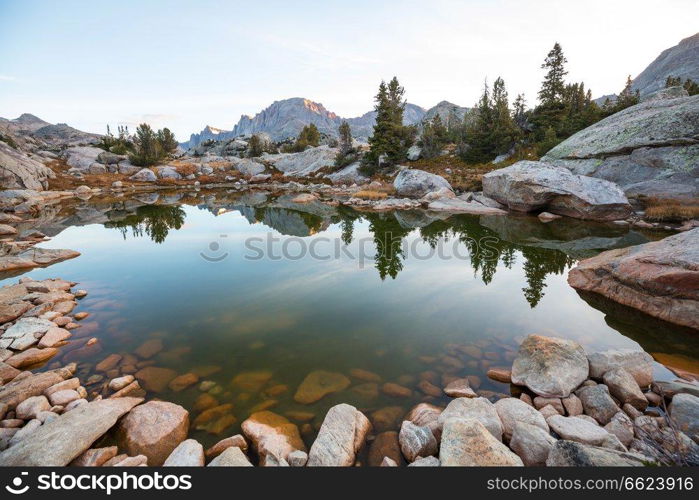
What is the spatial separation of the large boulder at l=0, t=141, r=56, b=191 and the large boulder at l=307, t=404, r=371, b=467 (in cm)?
5080

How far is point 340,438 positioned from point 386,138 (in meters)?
49.6

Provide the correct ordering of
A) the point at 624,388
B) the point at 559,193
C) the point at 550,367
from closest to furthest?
1. the point at 624,388
2. the point at 550,367
3. the point at 559,193

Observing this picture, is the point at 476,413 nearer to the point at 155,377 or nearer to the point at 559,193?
the point at 155,377

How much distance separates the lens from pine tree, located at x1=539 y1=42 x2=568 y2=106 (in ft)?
164

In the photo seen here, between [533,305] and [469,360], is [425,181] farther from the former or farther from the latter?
[469,360]

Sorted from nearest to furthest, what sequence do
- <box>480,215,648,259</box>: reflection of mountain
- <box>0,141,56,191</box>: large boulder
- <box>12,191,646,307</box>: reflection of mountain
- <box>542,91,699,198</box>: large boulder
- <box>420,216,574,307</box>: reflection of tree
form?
<box>420,216,574,307</box>: reflection of tree < <box>12,191,646,307</box>: reflection of mountain < <box>480,215,648,259</box>: reflection of mountain < <box>542,91,699,198</box>: large boulder < <box>0,141,56,191</box>: large boulder

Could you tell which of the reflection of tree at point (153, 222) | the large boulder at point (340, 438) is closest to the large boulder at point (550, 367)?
the large boulder at point (340, 438)

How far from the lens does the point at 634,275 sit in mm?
9312

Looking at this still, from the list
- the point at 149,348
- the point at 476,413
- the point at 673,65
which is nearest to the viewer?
the point at 476,413

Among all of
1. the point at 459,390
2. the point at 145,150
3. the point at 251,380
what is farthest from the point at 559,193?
the point at 145,150

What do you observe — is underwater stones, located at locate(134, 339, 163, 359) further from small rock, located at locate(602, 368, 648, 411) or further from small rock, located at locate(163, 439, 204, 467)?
small rock, located at locate(602, 368, 648, 411)

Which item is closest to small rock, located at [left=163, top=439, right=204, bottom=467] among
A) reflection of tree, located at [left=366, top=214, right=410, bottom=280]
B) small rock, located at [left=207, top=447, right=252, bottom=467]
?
small rock, located at [left=207, top=447, right=252, bottom=467]

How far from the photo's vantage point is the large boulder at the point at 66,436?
13.1 ft

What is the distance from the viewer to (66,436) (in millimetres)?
4375
